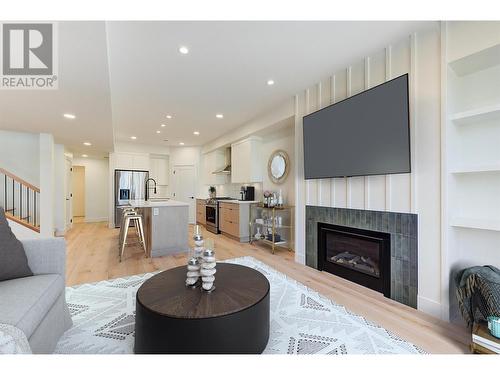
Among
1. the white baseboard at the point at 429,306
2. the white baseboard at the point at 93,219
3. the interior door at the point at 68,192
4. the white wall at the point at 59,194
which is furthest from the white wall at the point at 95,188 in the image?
the white baseboard at the point at 429,306

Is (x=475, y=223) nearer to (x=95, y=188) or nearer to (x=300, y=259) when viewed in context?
(x=300, y=259)

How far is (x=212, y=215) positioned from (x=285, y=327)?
445cm

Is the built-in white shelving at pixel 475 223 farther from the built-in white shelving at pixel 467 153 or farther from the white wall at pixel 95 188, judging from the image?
the white wall at pixel 95 188

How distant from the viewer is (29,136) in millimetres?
4777

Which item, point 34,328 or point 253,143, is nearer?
point 34,328

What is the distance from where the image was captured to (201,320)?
4.11 ft

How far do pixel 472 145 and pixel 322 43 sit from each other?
161 cm

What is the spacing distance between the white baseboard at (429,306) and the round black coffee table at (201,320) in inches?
59.7

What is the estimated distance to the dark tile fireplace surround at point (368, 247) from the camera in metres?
2.20

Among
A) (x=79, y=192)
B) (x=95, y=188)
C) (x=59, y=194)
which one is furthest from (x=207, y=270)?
(x=79, y=192)

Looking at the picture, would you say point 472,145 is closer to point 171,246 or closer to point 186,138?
point 171,246

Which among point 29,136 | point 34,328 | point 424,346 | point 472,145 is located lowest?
point 424,346

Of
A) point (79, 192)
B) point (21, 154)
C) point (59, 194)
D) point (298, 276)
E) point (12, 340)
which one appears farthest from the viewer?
point (79, 192)
